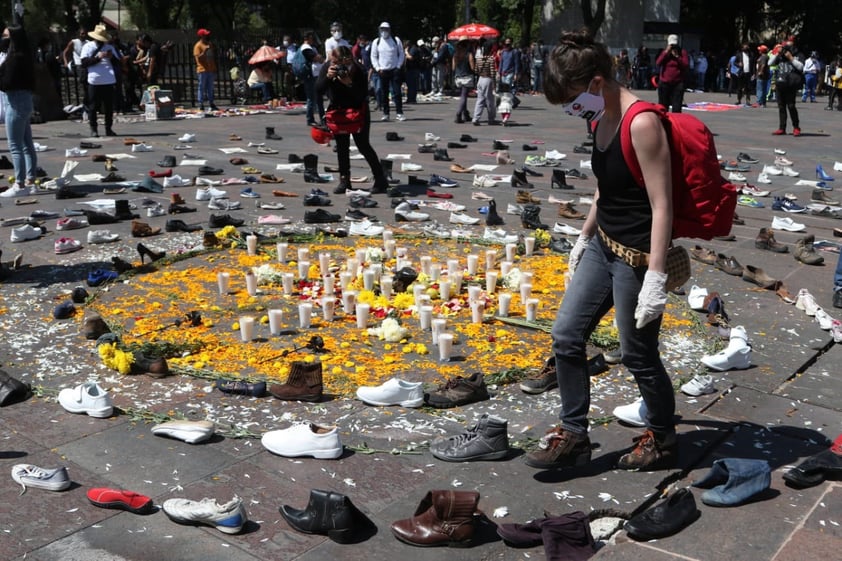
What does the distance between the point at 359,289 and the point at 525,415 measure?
2556 millimetres

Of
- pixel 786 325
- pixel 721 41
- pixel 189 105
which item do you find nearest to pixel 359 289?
pixel 786 325

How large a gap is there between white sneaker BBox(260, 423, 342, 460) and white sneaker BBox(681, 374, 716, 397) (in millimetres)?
2052

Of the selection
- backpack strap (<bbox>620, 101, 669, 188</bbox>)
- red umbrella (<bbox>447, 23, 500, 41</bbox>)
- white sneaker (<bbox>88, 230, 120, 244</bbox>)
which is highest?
red umbrella (<bbox>447, 23, 500, 41</bbox>)

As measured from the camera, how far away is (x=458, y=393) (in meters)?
5.19

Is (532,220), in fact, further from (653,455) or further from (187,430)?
(187,430)

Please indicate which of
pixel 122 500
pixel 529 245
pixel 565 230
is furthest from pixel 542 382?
pixel 565 230

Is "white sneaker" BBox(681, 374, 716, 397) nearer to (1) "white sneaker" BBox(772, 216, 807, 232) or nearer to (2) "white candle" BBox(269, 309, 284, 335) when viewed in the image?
(2) "white candle" BBox(269, 309, 284, 335)

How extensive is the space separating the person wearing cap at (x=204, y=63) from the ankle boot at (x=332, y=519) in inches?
753

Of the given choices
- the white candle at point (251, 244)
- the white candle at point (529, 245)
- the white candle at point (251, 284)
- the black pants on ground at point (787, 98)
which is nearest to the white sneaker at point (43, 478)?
the white candle at point (251, 284)

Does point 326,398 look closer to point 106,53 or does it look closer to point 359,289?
point 359,289

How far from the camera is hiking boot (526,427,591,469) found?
4309 millimetres

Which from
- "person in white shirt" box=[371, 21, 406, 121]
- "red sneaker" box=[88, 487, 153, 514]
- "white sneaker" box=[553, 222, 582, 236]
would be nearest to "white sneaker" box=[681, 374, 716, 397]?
"red sneaker" box=[88, 487, 153, 514]

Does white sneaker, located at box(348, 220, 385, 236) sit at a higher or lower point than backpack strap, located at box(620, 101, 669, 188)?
lower

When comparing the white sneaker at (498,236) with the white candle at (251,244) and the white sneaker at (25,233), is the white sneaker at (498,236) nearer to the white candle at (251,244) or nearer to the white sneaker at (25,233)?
the white candle at (251,244)
